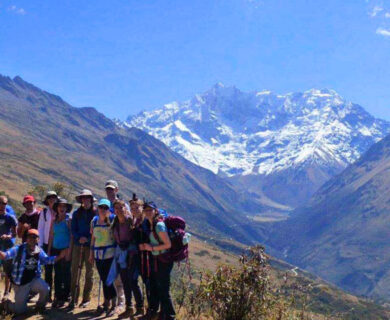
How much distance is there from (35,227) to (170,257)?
183 inches

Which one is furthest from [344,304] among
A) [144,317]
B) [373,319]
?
[144,317]

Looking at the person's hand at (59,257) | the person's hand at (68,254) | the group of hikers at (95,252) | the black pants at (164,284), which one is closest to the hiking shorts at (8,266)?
the group of hikers at (95,252)

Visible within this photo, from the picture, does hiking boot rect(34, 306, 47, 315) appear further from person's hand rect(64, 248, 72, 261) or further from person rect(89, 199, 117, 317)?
person rect(89, 199, 117, 317)

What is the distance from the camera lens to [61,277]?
11508 mm

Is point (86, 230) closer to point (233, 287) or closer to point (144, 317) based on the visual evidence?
point (144, 317)

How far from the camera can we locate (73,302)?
1130 centimetres

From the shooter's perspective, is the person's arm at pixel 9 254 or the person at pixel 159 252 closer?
the person at pixel 159 252

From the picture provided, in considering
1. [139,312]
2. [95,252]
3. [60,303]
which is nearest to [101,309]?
[139,312]

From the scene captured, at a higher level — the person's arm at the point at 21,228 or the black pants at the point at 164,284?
the person's arm at the point at 21,228

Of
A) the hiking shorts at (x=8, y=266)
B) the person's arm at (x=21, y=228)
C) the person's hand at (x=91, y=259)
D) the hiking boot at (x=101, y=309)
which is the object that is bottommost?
the hiking boot at (x=101, y=309)

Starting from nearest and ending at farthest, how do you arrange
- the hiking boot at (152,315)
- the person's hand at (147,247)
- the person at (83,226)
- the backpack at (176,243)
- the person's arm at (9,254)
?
the backpack at (176,243) < the person's hand at (147,247) < the hiking boot at (152,315) < the person's arm at (9,254) < the person at (83,226)

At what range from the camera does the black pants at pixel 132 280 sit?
10.7 m

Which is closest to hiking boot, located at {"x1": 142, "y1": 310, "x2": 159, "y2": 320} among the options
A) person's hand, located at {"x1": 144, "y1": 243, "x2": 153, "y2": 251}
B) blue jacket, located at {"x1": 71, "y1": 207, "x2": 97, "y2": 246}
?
person's hand, located at {"x1": 144, "y1": 243, "x2": 153, "y2": 251}

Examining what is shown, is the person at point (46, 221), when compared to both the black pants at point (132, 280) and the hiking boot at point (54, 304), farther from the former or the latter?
the black pants at point (132, 280)
